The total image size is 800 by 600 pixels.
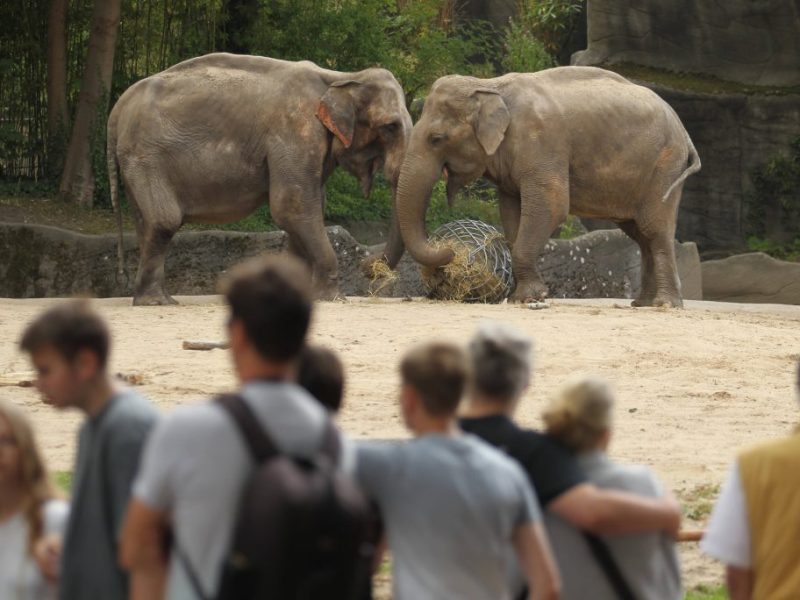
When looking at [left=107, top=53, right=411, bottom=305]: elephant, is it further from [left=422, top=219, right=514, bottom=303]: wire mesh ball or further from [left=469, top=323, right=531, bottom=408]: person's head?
[left=469, top=323, right=531, bottom=408]: person's head

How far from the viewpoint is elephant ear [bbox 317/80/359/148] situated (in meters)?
15.7

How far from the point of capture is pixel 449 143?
1584cm

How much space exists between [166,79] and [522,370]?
12.2 m

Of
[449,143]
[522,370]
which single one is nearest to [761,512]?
[522,370]

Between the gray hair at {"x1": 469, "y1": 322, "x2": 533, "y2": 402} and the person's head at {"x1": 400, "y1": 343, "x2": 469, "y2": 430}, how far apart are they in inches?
9.6

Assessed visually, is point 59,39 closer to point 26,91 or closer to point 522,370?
point 26,91

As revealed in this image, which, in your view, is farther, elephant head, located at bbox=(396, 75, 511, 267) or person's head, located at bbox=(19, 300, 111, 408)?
elephant head, located at bbox=(396, 75, 511, 267)

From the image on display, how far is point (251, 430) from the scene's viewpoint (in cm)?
335

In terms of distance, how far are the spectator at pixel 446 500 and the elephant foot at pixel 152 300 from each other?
1139cm

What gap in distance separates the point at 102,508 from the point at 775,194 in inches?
876

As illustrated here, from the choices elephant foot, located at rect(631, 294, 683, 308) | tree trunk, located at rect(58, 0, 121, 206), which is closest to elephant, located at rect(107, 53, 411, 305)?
elephant foot, located at rect(631, 294, 683, 308)

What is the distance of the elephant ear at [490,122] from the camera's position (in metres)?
15.7

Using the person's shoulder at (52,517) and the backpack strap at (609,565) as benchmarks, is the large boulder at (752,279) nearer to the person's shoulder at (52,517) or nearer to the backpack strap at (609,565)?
the backpack strap at (609,565)

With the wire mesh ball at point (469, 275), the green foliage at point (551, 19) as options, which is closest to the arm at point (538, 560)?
the wire mesh ball at point (469, 275)
